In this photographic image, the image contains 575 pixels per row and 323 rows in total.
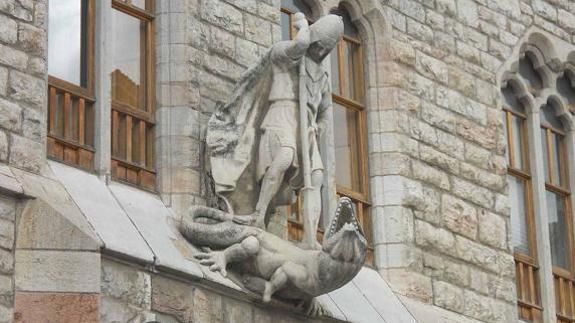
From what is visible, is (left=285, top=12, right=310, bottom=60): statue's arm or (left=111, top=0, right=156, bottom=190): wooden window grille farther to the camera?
(left=285, top=12, right=310, bottom=60): statue's arm

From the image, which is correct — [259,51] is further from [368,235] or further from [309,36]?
[368,235]

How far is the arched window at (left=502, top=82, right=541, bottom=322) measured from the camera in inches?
789

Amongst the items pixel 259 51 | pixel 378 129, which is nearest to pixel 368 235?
pixel 378 129

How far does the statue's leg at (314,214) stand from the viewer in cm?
1623

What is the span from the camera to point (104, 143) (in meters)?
15.6

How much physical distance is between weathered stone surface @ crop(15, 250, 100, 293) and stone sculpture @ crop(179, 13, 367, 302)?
151cm

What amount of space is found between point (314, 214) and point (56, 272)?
271 cm

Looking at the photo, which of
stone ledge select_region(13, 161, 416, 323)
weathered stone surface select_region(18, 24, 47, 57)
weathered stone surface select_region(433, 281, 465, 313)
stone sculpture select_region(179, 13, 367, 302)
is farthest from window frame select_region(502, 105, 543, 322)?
weathered stone surface select_region(18, 24, 47, 57)

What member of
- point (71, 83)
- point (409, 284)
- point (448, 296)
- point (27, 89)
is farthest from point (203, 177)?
point (448, 296)

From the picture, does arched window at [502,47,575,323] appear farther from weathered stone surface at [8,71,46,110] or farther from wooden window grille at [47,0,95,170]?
weathered stone surface at [8,71,46,110]

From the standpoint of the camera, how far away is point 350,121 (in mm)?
18844

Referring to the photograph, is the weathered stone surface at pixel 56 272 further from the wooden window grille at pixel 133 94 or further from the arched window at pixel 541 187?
the arched window at pixel 541 187

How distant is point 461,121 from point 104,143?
482 cm

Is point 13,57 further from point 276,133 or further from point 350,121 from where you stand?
point 350,121
